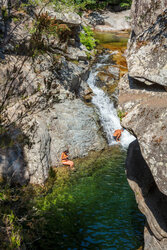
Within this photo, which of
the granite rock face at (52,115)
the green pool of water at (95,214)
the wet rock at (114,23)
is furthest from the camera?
the wet rock at (114,23)

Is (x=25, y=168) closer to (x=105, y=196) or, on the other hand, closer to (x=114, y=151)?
(x=105, y=196)

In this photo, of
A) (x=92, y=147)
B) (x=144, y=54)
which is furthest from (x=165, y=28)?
(x=92, y=147)

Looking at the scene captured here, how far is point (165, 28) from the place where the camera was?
572 cm

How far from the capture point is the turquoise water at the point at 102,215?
26.8 feet

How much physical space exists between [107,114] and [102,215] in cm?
1009

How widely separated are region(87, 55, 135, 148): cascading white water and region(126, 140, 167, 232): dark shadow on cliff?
28.0ft

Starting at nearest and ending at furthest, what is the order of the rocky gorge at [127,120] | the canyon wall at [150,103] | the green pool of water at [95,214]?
the canyon wall at [150,103] → the rocky gorge at [127,120] → the green pool of water at [95,214]

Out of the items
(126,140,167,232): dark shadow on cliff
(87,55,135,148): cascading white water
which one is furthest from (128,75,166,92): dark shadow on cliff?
(87,55,135,148): cascading white water

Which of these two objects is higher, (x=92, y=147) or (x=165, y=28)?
(x=165, y=28)

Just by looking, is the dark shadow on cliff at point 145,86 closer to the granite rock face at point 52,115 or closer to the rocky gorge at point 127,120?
the rocky gorge at point 127,120

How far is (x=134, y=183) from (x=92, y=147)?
26.9 ft

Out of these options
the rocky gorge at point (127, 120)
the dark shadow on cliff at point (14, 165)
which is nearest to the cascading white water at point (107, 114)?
the rocky gorge at point (127, 120)

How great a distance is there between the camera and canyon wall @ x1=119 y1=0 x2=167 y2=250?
4992mm

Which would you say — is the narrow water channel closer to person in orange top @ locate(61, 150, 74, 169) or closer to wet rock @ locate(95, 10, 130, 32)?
person in orange top @ locate(61, 150, 74, 169)
